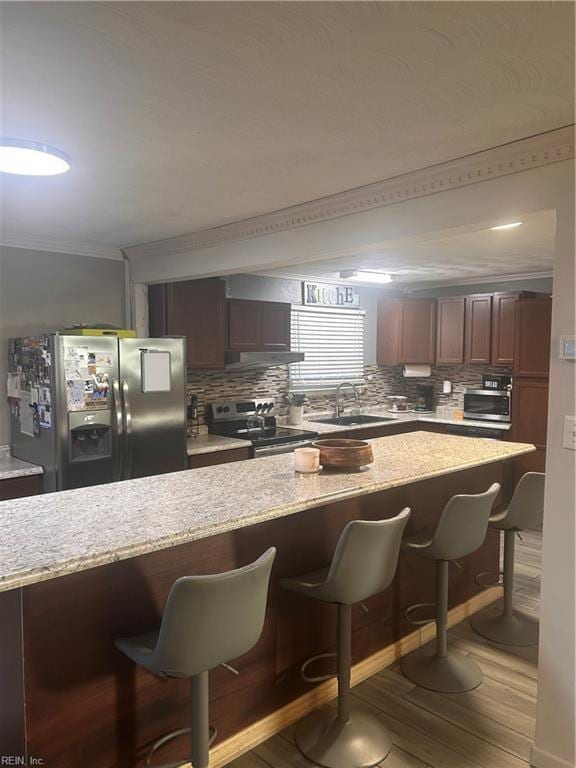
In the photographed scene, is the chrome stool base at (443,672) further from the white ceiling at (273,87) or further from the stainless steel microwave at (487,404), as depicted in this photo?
the stainless steel microwave at (487,404)

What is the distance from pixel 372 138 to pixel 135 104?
0.90 meters

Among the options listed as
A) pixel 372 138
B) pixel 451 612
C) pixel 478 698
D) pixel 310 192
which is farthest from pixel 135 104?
pixel 451 612

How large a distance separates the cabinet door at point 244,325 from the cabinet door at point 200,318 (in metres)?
0.08

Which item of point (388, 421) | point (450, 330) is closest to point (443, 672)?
point (388, 421)

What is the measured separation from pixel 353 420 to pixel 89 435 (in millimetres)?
3211

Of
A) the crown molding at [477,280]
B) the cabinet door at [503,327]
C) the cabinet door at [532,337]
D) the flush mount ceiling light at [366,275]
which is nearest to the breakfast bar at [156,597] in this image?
the cabinet door at [532,337]

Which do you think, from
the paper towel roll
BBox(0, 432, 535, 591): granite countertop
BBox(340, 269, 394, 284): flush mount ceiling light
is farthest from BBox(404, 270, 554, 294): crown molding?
BBox(0, 432, 535, 591): granite countertop

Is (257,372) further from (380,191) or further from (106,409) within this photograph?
(380,191)

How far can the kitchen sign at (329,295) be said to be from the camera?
601cm

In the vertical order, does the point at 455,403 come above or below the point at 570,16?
below

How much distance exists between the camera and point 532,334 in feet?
17.6

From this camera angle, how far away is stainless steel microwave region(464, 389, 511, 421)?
5.77 meters

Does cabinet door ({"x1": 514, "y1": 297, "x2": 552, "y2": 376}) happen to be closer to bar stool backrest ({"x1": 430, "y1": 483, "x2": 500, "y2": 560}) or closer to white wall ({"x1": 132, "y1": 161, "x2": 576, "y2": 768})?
bar stool backrest ({"x1": 430, "y1": 483, "x2": 500, "y2": 560})

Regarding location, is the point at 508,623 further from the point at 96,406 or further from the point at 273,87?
the point at 273,87
